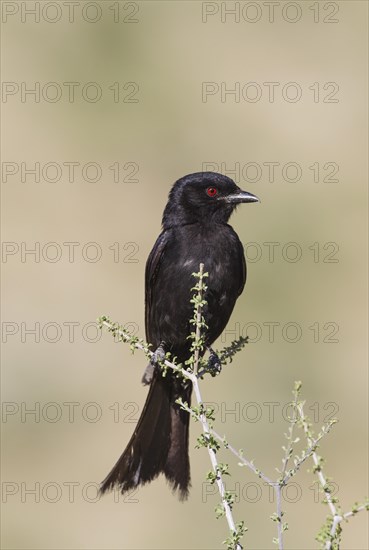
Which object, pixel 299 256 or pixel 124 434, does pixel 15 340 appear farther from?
pixel 299 256

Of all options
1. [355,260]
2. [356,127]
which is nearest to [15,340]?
[355,260]

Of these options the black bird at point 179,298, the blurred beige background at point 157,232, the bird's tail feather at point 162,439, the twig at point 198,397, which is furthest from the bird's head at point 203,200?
the blurred beige background at point 157,232

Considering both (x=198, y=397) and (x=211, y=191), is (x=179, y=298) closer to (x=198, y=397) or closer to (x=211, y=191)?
(x=211, y=191)

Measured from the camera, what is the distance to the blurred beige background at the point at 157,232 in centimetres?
984

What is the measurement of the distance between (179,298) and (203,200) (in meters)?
0.73

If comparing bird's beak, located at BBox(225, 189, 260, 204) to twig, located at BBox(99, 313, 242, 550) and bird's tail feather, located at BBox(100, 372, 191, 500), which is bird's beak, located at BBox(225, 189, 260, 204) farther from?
twig, located at BBox(99, 313, 242, 550)

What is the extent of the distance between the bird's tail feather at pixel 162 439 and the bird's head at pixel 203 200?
3.15 feet

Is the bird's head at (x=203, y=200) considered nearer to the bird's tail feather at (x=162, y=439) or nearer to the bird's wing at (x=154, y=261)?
the bird's wing at (x=154, y=261)

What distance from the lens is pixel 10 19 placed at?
15781mm

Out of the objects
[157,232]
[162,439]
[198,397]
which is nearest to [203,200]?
[162,439]

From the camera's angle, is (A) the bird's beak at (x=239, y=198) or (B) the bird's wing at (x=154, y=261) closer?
(B) the bird's wing at (x=154, y=261)

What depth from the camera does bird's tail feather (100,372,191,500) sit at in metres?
6.55

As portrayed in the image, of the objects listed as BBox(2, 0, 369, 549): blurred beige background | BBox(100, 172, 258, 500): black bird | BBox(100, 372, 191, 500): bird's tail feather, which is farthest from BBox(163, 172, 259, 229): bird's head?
BBox(2, 0, 369, 549): blurred beige background

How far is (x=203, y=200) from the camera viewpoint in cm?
681
